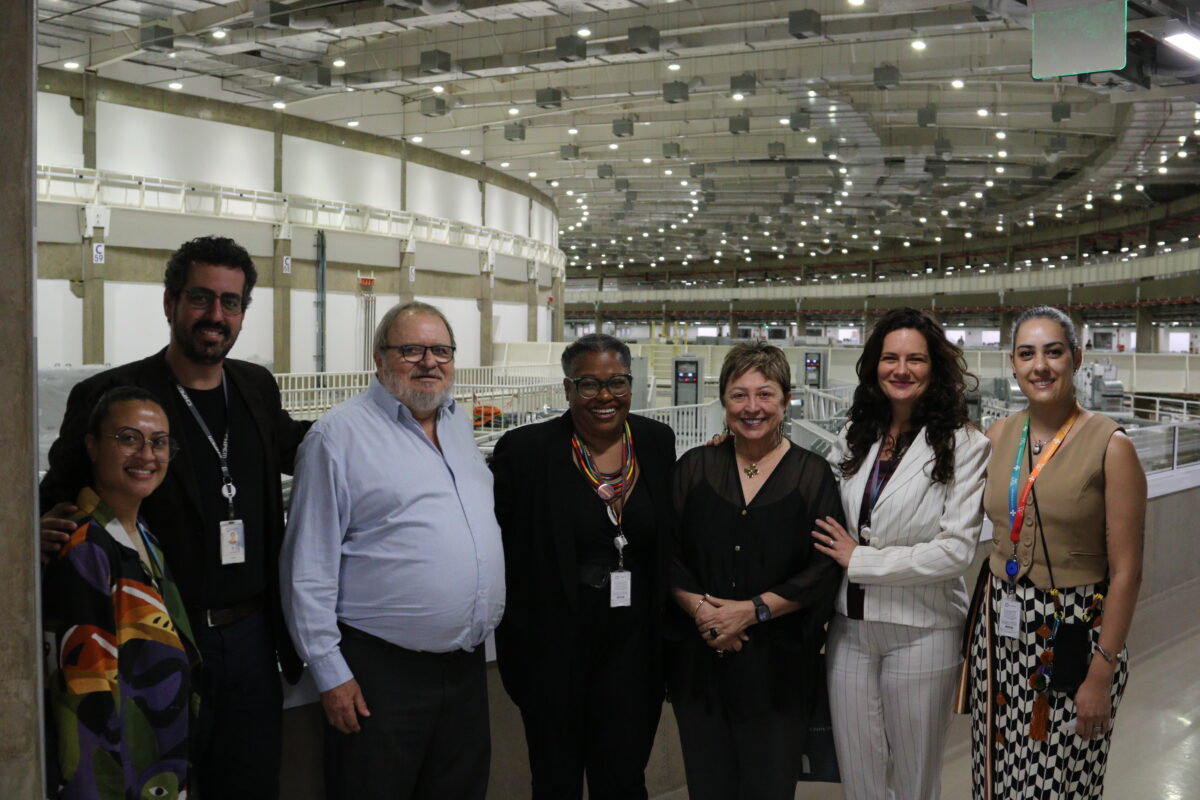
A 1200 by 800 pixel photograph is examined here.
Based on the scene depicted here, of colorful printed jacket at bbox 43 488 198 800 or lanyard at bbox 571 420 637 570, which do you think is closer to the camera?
colorful printed jacket at bbox 43 488 198 800

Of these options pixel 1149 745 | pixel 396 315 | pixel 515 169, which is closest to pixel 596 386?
pixel 396 315

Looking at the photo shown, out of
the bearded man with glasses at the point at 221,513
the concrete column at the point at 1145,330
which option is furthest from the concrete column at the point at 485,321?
the bearded man with glasses at the point at 221,513

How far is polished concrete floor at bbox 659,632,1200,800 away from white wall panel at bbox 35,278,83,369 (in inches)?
725

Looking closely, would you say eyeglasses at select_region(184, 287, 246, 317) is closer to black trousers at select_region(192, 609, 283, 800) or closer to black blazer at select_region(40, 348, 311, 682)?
black blazer at select_region(40, 348, 311, 682)

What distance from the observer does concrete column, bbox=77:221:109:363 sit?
60.5ft

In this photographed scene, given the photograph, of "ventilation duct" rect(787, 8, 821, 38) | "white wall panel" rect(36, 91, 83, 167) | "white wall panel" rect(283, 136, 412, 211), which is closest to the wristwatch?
"ventilation duct" rect(787, 8, 821, 38)

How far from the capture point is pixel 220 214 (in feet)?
67.4

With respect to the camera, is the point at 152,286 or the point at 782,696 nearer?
the point at 782,696

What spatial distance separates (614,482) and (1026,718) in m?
1.40

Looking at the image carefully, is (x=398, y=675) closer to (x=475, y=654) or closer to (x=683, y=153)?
(x=475, y=654)

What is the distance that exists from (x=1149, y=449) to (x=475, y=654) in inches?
232

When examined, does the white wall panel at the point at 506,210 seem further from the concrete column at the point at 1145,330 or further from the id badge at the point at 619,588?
the id badge at the point at 619,588

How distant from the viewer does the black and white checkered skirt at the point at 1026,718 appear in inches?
108

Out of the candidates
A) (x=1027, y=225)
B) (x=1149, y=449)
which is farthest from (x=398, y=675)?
(x=1027, y=225)
